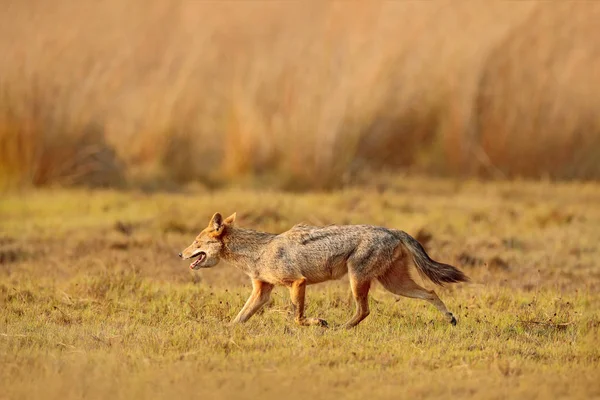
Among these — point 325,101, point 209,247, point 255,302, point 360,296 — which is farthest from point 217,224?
point 325,101

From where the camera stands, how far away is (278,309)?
8695 millimetres

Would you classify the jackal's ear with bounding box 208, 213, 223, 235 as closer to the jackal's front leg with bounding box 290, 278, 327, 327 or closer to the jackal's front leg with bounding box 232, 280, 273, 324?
the jackal's front leg with bounding box 232, 280, 273, 324

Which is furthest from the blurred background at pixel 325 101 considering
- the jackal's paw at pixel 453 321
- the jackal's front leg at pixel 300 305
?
the jackal's front leg at pixel 300 305

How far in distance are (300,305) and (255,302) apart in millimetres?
378

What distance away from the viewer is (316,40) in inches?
655

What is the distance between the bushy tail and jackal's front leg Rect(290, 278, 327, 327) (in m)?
0.80

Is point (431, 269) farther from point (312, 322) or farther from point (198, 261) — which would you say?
point (198, 261)

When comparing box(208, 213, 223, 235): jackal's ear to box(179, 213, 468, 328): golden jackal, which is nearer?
box(179, 213, 468, 328): golden jackal

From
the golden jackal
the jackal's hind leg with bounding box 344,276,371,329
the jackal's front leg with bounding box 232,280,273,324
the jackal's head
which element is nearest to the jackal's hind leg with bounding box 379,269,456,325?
the golden jackal

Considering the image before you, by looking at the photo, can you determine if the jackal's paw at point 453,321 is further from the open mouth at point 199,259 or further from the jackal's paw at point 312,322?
the open mouth at point 199,259

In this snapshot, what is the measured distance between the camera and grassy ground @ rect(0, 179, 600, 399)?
6418 millimetres

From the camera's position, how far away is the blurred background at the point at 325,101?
15.6m

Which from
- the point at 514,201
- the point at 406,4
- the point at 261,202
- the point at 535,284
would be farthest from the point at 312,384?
the point at 406,4

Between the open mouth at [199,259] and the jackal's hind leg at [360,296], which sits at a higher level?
the open mouth at [199,259]
